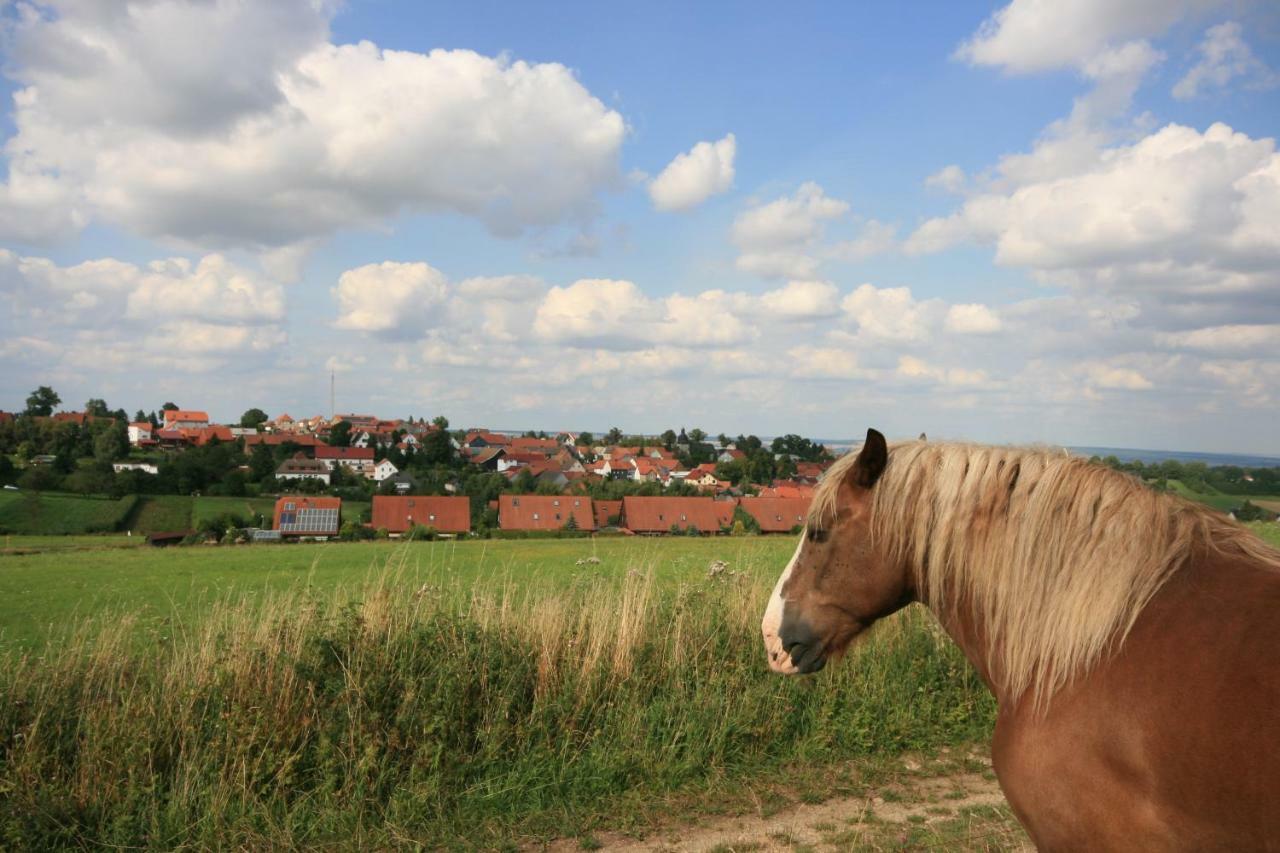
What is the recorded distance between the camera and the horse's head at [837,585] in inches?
108

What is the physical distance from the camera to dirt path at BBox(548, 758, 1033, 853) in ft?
13.8

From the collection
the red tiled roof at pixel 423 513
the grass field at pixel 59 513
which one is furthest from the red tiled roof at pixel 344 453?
the red tiled roof at pixel 423 513

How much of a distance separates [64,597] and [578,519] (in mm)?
27654

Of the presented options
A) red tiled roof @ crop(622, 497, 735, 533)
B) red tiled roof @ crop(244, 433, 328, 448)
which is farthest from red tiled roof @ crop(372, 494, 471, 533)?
red tiled roof @ crop(244, 433, 328, 448)

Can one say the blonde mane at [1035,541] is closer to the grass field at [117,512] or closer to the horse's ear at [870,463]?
the horse's ear at [870,463]

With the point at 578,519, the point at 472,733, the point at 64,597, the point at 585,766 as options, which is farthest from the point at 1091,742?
the point at 578,519

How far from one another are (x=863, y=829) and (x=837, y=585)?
8.21 feet

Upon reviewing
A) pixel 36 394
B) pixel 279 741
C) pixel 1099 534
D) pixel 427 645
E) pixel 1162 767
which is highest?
pixel 36 394

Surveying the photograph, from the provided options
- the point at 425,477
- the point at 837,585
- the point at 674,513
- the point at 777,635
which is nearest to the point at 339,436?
the point at 425,477

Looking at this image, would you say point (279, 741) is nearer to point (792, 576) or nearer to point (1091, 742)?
point (792, 576)

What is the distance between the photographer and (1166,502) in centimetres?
240

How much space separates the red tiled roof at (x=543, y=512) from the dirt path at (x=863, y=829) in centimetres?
3630

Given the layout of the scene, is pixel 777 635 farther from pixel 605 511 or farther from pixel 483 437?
pixel 483 437

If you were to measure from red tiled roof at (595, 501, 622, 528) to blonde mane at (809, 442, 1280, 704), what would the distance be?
41718mm
